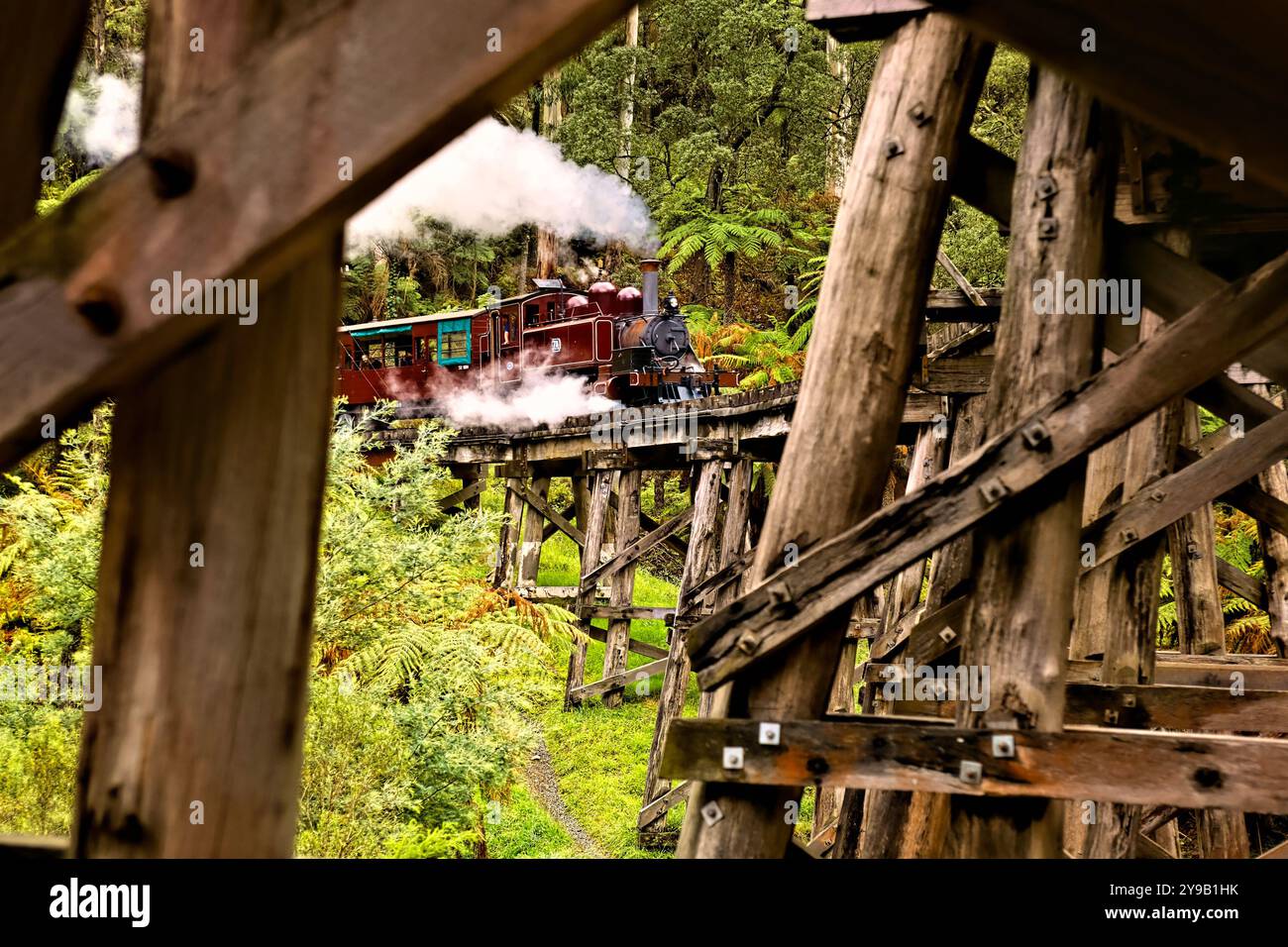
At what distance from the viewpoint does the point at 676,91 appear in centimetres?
2761

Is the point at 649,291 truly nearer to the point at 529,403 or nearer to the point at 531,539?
the point at 529,403

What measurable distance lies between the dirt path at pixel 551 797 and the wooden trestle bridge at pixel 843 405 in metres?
5.51

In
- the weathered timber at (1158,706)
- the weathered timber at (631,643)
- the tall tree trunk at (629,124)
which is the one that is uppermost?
the tall tree trunk at (629,124)

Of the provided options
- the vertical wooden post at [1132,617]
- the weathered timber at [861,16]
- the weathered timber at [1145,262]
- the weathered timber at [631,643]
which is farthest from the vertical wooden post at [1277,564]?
the weathered timber at [631,643]

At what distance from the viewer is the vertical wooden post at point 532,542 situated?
17.0 meters

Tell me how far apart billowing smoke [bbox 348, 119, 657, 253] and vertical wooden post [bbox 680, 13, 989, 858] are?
21824 mm

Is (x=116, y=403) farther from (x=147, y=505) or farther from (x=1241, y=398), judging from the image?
(x=1241, y=398)

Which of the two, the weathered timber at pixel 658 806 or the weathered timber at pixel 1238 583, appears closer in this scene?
the weathered timber at pixel 1238 583

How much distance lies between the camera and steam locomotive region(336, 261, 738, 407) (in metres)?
18.3

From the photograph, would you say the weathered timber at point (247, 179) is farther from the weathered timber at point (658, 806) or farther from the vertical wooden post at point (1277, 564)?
the weathered timber at point (658, 806)

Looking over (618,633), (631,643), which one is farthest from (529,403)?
(618,633)

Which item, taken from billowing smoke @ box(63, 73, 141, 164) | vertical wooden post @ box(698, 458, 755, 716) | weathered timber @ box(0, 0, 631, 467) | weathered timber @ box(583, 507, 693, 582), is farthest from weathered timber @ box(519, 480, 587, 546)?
weathered timber @ box(0, 0, 631, 467)
